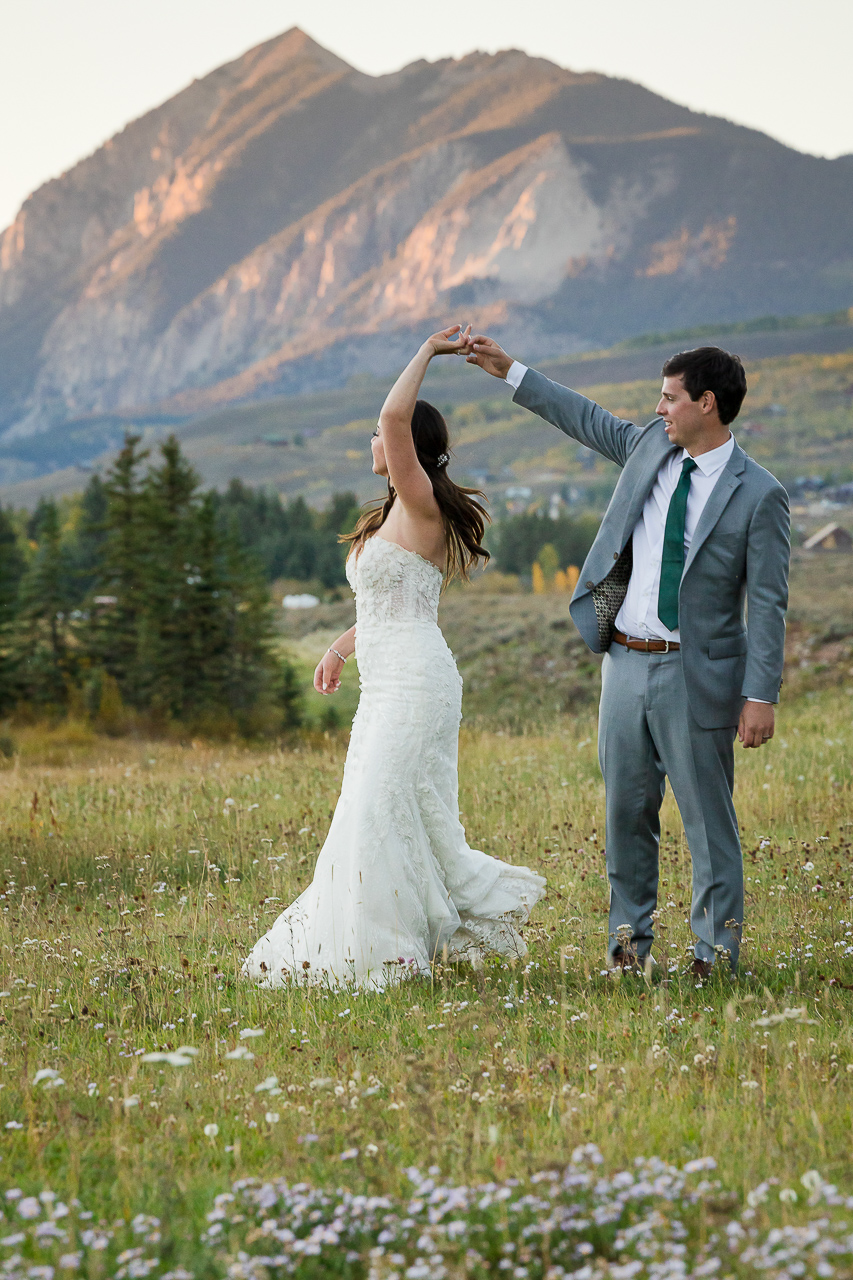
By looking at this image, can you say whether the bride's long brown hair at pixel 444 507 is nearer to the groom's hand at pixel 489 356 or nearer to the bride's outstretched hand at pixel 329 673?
the groom's hand at pixel 489 356

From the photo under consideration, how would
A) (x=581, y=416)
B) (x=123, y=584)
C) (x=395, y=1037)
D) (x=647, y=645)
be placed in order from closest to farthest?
(x=395, y=1037) < (x=647, y=645) < (x=581, y=416) < (x=123, y=584)

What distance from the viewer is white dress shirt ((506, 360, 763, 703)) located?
5703 mm

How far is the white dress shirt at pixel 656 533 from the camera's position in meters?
5.70

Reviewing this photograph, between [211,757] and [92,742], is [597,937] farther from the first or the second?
[92,742]

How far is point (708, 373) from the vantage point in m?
5.54

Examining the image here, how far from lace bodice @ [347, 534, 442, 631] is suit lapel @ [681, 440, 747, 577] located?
140cm

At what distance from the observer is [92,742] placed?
94.0ft

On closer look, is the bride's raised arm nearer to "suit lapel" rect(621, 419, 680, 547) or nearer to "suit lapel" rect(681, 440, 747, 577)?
"suit lapel" rect(621, 419, 680, 547)

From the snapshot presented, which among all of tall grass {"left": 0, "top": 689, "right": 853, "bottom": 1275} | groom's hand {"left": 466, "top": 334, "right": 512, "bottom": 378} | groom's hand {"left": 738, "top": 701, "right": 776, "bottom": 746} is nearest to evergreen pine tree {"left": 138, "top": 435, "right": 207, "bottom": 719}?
tall grass {"left": 0, "top": 689, "right": 853, "bottom": 1275}

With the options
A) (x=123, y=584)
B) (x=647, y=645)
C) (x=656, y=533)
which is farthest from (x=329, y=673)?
(x=123, y=584)

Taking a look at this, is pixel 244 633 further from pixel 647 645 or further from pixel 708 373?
pixel 708 373

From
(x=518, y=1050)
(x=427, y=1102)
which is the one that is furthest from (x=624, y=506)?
(x=427, y=1102)

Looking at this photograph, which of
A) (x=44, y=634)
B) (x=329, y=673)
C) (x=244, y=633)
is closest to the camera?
(x=329, y=673)

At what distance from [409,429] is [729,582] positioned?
5.72 feet
